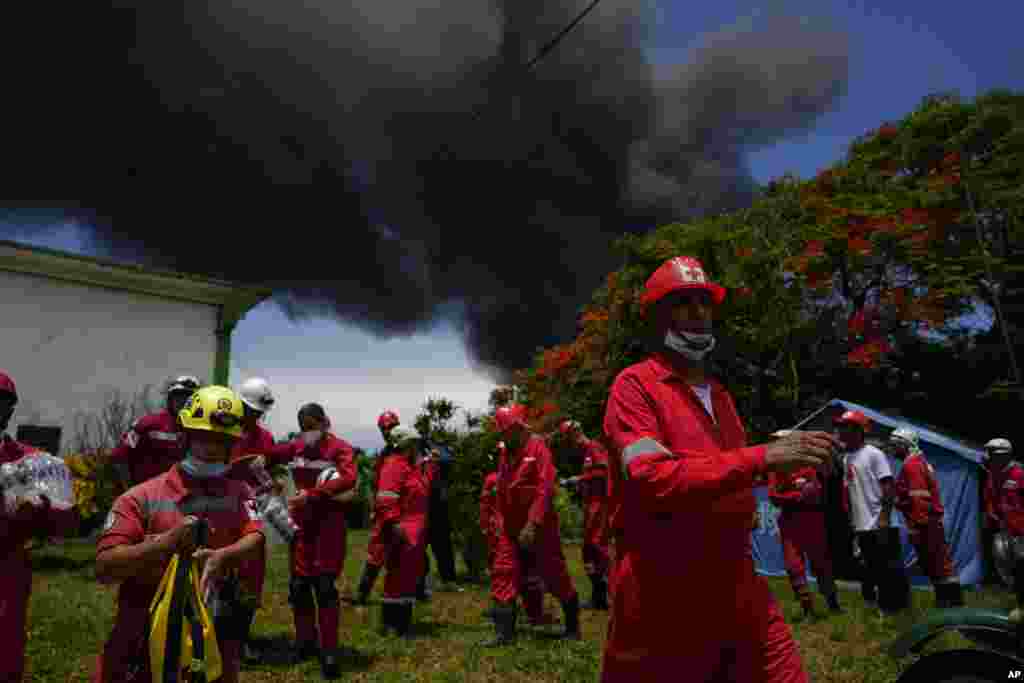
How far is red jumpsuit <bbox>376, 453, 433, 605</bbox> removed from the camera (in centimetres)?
789

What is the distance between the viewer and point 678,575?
8.80 feet

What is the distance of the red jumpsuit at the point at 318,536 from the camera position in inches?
251

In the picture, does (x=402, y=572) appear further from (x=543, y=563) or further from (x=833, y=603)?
(x=833, y=603)

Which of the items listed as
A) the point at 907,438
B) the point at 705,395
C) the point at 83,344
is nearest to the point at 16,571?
the point at 705,395

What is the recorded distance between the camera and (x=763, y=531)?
13516mm

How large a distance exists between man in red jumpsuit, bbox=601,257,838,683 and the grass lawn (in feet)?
11.9

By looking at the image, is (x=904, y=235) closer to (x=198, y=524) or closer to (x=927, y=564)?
(x=927, y=564)

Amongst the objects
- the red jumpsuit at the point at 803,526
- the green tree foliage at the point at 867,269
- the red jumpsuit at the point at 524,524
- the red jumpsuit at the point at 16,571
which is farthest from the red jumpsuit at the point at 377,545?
the green tree foliage at the point at 867,269

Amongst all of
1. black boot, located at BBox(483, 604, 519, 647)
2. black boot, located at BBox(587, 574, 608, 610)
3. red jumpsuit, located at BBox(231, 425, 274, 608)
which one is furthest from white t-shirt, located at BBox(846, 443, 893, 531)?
red jumpsuit, located at BBox(231, 425, 274, 608)

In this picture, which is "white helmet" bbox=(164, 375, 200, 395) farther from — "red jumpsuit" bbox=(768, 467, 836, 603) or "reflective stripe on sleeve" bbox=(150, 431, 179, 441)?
"red jumpsuit" bbox=(768, 467, 836, 603)

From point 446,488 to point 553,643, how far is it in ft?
17.7

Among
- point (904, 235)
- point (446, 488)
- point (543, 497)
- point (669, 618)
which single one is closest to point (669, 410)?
point (669, 618)

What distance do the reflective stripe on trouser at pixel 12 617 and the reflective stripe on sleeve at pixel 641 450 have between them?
2632 millimetres

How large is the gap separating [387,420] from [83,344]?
1164 cm
